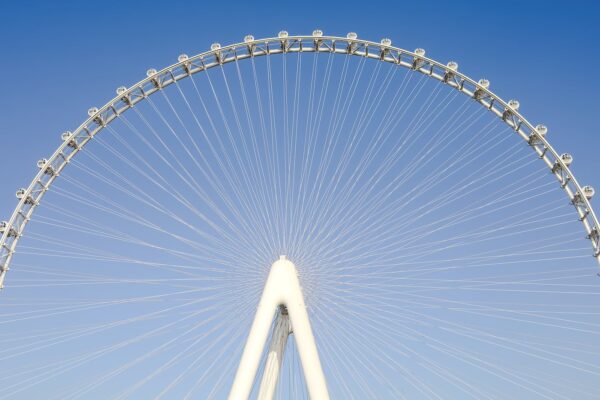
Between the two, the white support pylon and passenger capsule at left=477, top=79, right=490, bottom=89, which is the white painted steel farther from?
passenger capsule at left=477, top=79, right=490, bottom=89

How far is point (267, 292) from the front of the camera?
2455 centimetres

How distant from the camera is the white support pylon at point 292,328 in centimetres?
2222

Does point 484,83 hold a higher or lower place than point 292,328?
higher

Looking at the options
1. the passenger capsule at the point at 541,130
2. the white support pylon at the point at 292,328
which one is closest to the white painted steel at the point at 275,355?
the white support pylon at the point at 292,328

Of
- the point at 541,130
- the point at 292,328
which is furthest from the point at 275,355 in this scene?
the point at 541,130

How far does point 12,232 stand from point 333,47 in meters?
13.4

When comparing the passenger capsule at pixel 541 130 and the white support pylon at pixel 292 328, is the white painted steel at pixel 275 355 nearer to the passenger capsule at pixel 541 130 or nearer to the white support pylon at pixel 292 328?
the white support pylon at pixel 292 328

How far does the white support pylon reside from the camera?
22219 mm

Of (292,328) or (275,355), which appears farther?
(275,355)

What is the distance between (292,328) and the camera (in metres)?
23.9

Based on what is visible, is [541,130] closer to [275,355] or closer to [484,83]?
[484,83]

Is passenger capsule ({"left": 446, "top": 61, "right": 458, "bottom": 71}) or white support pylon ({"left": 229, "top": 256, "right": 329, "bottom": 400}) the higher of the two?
passenger capsule ({"left": 446, "top": 61, "right": 458, "bottom": 71})

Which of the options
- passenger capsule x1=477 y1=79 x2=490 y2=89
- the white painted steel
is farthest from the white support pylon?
passenger capsule x1=477 y1=79 x2=490 y2=89

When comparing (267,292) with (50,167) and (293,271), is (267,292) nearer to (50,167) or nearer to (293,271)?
A: (293,271)
